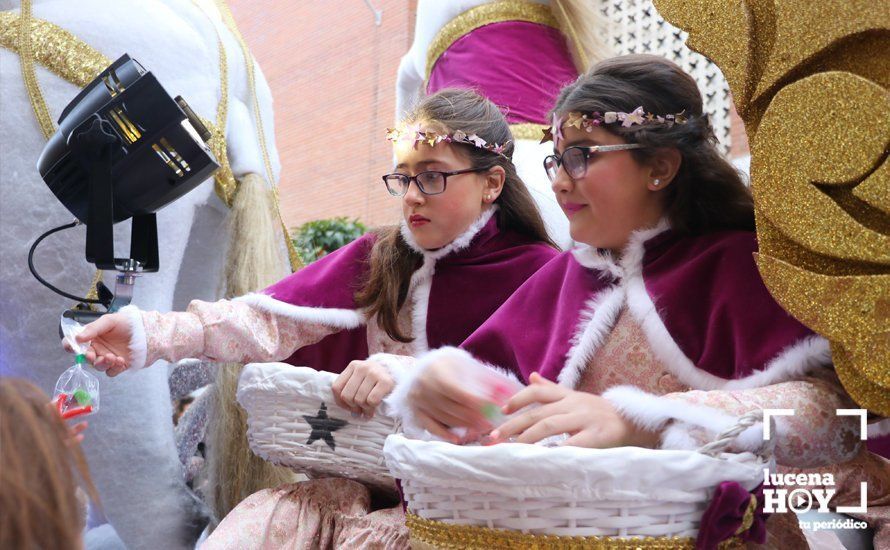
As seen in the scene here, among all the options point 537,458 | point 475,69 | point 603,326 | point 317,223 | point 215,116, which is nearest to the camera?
point 537,458

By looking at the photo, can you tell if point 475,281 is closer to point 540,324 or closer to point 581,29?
point 540,324

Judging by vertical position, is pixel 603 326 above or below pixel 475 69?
above

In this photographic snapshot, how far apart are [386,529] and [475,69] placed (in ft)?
3.73

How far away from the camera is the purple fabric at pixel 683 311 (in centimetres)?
100

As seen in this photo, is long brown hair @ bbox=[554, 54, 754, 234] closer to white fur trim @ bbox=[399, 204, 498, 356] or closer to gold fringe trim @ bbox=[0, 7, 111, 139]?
white fur trim @ bbox=[399, 204, 498, 356]

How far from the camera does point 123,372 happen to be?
149 centimetres

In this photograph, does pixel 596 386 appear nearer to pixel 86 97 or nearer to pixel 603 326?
pixel 603 326

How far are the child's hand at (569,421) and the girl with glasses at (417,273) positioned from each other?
2.03 ft

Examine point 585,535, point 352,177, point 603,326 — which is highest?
point 585,535

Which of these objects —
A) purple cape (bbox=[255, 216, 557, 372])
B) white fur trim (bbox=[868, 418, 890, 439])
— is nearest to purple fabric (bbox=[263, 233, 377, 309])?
purple cape (bbox=[255, 216, 557, 372])

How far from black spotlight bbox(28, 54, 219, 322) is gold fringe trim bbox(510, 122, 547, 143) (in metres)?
0.77

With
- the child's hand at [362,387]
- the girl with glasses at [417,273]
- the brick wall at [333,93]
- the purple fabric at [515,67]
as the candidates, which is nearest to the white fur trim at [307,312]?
the girl with glasses at [417,273]

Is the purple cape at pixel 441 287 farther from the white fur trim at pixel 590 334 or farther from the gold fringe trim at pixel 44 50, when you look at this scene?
the gold fringe trim at pixel 44 50

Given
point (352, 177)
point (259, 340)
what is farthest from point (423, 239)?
point (352, 177)
